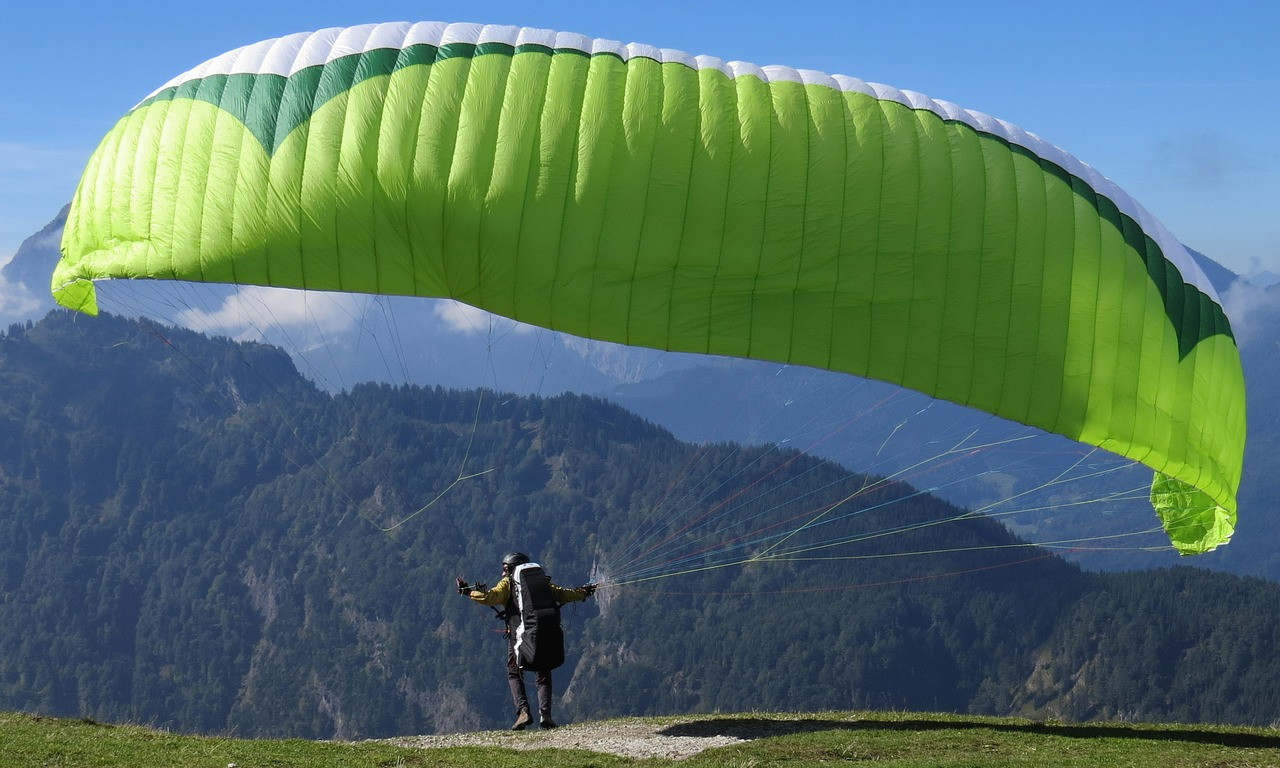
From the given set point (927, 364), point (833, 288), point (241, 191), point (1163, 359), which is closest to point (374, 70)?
point (241, 191)

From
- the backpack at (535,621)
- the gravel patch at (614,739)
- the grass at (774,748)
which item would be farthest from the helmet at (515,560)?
the grass at (774,748)

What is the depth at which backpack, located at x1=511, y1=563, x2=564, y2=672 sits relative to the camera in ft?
56.7

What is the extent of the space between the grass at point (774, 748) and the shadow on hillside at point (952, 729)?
2 cm

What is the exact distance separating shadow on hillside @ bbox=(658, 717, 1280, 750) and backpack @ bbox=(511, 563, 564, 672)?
2.54m

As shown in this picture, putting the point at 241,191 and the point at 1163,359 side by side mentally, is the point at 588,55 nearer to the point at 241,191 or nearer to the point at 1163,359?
the point at 241,191

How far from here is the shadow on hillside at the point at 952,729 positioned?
1883 centimetres

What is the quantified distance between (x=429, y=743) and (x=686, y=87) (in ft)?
31.6

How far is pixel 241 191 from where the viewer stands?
15.9 meters

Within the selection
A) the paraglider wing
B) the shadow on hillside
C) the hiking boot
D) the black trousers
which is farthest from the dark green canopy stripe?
the shadow on hillside

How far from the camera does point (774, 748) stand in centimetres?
1700

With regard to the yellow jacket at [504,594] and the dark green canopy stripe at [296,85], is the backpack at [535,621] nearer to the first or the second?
the yellow jacket at [504,594]

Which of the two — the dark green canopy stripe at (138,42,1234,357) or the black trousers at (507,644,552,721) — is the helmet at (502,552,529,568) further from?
the dark green canopy stripe at (138,42,1234,357)

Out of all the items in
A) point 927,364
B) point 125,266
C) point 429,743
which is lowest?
point 429,743

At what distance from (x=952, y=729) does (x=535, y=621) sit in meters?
6.66
